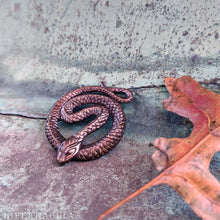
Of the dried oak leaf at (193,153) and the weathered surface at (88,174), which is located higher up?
the dried oak leaf at (193,153)

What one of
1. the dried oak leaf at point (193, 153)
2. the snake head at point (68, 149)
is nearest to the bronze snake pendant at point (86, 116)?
the snake head at point (68, 149)

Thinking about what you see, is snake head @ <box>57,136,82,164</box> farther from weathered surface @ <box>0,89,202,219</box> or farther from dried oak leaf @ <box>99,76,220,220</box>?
dried oak leaf @ <box>99,76,220,220</box>

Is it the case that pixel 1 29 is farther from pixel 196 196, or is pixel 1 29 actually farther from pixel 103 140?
pixel 196 196

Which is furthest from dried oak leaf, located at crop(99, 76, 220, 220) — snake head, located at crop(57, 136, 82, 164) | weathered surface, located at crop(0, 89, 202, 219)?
snake head, located at crop(57, 136, 82, 164)

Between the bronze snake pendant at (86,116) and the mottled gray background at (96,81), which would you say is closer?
the mottled gray background at (96,81)

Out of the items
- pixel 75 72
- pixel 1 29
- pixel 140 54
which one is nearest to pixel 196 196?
pixel 140 54

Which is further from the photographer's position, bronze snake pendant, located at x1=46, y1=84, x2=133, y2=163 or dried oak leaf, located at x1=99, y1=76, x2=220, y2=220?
bronze snake pendant, located at x1=46, y1=84, x2=133, y2=163

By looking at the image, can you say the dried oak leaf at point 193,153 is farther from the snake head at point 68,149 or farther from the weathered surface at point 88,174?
the snake head at point 68,149

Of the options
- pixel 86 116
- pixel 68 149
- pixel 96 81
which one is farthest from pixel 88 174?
pixel 96 81
